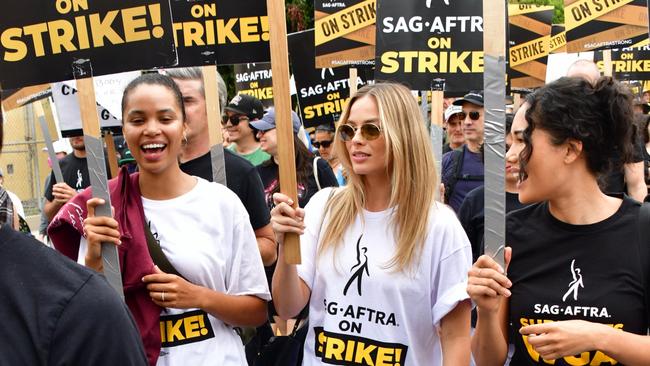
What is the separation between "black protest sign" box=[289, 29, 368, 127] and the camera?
790 centimetres

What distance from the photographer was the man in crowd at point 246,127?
7250 millimetres

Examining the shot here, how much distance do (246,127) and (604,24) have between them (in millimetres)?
3260

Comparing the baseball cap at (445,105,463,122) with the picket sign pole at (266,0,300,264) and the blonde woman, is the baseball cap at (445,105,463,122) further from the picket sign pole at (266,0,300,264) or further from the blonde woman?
the picket sign pole at (266,0,300,264)

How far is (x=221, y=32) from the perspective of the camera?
447 cm

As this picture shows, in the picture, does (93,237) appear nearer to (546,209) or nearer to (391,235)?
(391,235)

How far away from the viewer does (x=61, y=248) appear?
10.1ft

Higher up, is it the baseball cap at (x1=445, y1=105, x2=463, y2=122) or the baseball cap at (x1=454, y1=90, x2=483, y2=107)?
the baseball cap at (x1=454, y1=90, x2=483, y2=107)

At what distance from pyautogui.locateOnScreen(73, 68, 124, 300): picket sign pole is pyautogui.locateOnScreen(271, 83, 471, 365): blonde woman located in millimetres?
614

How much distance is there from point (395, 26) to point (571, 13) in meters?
2.98

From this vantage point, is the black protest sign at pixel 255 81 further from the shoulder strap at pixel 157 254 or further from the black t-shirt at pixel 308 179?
the shoulder strap at pixel 157 254

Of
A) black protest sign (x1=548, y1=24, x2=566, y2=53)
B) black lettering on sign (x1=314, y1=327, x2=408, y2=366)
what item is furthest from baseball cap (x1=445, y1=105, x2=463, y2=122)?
black lettering on sign (x1=314, y1=327, x2=408, y2=366)

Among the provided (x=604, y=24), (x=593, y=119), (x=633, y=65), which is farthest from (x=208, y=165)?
(x=633, y=65)

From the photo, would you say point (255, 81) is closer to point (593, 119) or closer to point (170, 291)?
point (170, 291)

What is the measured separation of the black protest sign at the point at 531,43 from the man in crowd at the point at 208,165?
469 centimetres
